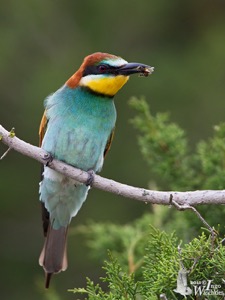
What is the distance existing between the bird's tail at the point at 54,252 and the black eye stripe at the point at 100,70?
2.57 ft

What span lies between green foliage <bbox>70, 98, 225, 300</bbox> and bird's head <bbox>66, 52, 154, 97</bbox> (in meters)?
0.20

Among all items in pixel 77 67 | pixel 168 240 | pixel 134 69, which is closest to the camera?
pixel 168 240

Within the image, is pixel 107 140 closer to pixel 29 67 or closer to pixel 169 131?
pixel 169 131

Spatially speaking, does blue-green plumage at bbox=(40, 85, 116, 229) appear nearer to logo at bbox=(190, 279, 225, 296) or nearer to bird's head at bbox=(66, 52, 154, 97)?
bird's head at bbox=(66, 52, 154, 97)

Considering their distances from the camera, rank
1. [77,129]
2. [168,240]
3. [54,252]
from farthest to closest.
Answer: [54,252] → [77,129] → [168,240]

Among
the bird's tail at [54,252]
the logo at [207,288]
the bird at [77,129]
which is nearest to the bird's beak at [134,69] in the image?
the bird at [77,129]

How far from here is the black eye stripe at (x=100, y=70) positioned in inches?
139

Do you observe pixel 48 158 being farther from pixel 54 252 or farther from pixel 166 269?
pixel 166 269

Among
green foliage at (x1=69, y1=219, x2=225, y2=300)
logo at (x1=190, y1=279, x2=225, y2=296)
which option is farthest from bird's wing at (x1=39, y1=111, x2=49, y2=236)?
logo at (x1=190, y1=279, x2=225, y2=296)

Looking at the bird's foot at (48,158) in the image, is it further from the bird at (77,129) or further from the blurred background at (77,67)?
the blurred background at (77,67)

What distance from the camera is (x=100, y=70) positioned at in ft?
11.7

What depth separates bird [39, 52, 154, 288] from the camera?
3.52 meters

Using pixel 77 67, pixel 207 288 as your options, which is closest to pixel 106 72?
pixel 207 288

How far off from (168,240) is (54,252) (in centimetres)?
130
